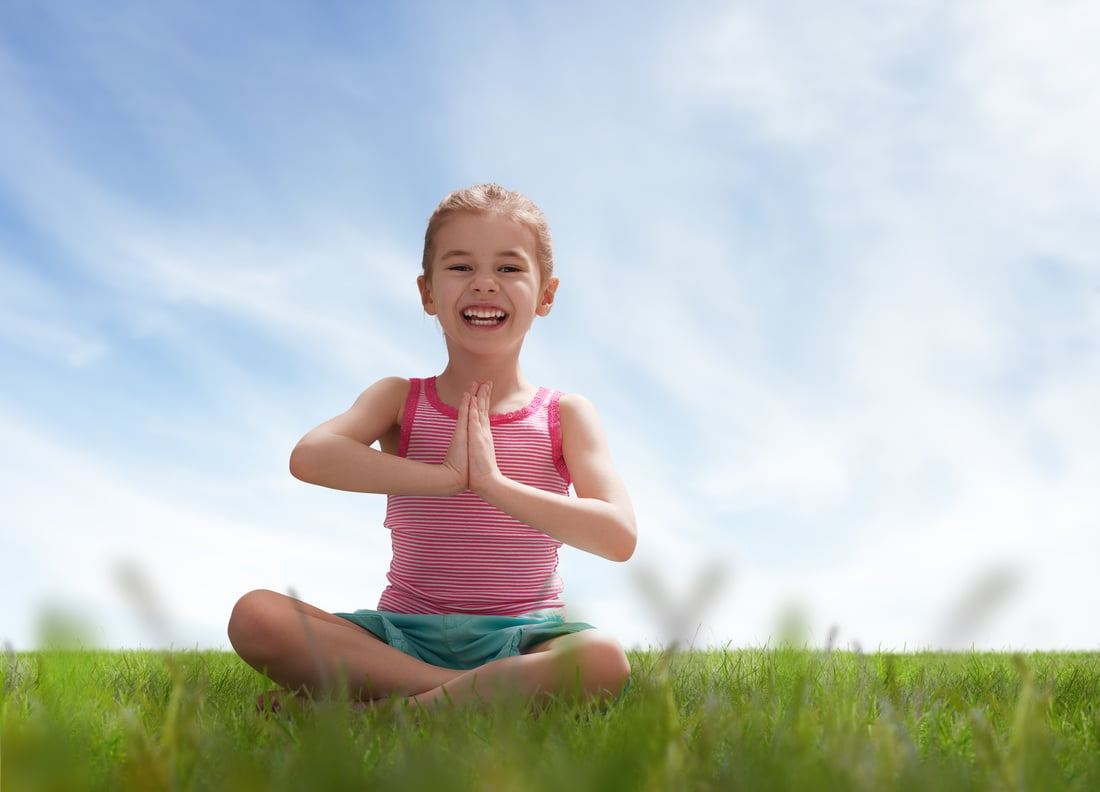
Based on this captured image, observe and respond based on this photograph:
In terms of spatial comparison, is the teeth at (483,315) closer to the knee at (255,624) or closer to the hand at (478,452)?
the hand at (478,452)

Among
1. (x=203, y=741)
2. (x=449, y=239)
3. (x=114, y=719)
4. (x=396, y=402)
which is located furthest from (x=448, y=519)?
(x=203, y=741)

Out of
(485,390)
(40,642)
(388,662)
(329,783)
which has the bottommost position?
(329,783)

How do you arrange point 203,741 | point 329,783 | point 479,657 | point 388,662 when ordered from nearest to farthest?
point 329,783
point 203,741
point 388,662
point 479,657

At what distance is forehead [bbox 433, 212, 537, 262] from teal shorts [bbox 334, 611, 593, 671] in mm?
1292

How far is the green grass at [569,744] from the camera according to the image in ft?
3.43

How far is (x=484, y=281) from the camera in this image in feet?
10.9

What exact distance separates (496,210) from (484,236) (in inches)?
5.2

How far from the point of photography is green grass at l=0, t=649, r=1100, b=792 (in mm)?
1046

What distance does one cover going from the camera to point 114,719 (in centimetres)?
207

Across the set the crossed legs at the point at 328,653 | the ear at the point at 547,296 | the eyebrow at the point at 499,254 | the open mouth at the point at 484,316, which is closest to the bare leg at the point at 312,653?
the crossed legs at the point at 328,653

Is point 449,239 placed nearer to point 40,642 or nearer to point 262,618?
point 262,618

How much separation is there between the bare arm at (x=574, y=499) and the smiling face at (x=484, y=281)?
25 cm

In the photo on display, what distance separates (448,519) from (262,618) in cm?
77

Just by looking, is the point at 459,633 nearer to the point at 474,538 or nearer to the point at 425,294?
the point at 474,538
